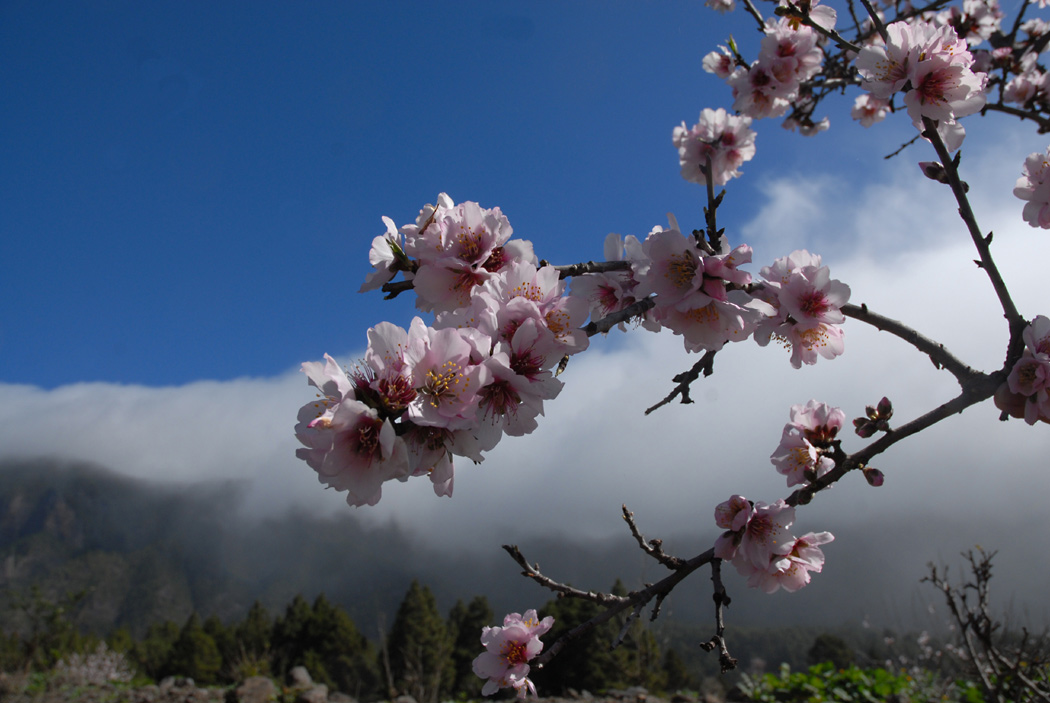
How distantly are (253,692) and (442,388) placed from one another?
399 inches

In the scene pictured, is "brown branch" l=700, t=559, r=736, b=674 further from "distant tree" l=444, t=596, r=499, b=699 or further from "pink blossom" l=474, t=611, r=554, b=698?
"distant tree" l=444, t=596, r=499, b=699

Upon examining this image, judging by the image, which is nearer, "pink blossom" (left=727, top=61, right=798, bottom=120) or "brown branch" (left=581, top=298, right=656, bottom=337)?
"brown branch" (left=581, top=298, right=656, bottom=337)

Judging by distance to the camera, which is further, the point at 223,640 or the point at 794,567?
the point at 223,640

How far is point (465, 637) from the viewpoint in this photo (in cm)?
2788

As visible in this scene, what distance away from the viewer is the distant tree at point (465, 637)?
24828 millimetres

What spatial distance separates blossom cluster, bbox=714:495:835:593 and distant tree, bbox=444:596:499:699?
2501 centimetres

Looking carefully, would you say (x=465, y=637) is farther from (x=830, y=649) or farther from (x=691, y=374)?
(x=691, y=374)

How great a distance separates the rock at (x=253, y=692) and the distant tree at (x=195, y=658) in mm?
21308

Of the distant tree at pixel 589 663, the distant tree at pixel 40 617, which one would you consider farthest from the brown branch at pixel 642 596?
the distant tree at pixel 589 663

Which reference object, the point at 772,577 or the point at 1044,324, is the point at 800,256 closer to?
the point at 1044,324

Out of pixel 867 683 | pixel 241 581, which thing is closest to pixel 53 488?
pixel 241 581

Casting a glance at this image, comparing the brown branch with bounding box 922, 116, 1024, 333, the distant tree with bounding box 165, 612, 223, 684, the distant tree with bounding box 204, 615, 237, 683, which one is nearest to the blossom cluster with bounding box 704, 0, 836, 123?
the brown branch with bounding box 922, 116, 1024, 333

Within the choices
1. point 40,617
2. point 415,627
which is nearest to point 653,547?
point 40,617

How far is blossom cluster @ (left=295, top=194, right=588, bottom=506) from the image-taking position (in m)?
0.94
